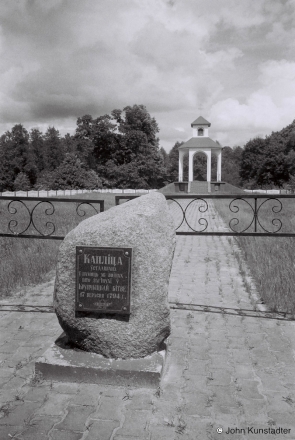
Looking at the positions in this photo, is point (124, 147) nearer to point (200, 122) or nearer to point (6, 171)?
point (200, 122)

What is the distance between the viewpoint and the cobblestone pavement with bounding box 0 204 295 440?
2652 millimetres

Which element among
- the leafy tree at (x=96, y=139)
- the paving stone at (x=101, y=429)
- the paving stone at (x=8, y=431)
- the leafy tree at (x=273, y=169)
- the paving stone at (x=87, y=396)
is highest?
the leafy tree at (x=96, y=139)

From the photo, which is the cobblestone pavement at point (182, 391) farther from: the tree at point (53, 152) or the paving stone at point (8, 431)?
the tree at point (53, 152)

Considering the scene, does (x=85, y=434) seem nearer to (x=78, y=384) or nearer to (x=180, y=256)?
(x=78, y=384)

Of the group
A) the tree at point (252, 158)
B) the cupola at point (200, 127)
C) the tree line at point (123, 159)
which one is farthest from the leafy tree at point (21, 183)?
the tree at point (252, 158)

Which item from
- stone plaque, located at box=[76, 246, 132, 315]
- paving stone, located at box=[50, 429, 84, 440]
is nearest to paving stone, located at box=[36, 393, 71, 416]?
paving stone, located at box=[50, 429, 84, 440]

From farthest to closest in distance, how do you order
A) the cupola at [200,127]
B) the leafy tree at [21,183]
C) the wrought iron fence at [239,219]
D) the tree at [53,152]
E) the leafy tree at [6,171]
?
the tree at [53,152] < the leafy tree at [6,171] < the leafy tree at [21,183] < the cupola at [200,127] < the wrought iron fence at [239,219]

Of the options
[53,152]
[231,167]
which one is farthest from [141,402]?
[231,167]

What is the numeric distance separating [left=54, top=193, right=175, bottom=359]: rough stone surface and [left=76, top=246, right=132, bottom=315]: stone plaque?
6cm

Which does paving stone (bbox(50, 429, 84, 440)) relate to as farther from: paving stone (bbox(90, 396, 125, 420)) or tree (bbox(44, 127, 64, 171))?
tree (bbox(44, 127, 64, 171))

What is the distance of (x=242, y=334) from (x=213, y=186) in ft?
122

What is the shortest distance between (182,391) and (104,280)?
1030 millimetres

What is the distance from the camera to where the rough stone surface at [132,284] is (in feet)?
10.5

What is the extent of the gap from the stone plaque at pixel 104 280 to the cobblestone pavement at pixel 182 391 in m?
0.63
